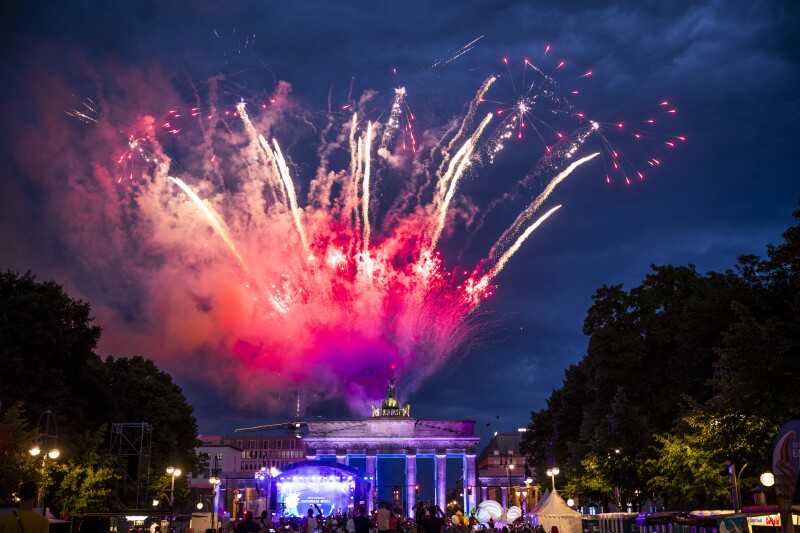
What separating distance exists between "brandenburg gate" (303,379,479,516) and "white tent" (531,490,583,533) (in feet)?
239

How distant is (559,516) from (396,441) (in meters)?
75.8

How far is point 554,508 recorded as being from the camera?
39094mm

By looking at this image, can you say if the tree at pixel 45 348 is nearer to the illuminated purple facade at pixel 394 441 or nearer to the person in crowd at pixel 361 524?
the person in crowd at pixel 361 524

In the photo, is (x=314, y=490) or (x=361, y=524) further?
(x=314, y=490)

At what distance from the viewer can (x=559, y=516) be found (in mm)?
38188

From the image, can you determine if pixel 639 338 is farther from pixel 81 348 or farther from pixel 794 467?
pixel 81 348

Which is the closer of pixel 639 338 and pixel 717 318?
pixel 717 318

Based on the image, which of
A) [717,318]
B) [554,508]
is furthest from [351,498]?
[717,318]

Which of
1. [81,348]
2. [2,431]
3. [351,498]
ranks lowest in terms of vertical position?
[351,498]

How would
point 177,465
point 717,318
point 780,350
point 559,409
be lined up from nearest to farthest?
point 780,350 → point 717,318 → point 177,465 → point 559,409

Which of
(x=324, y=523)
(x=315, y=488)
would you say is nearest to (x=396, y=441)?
(x=315, y=488)

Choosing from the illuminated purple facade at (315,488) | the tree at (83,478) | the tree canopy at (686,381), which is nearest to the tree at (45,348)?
the tree at (83,478)

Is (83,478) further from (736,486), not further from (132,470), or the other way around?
(736,486)

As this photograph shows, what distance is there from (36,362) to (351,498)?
2907cm
